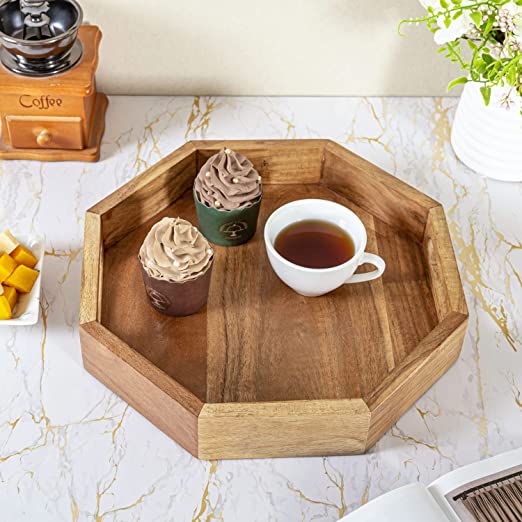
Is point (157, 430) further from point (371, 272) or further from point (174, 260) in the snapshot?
point (371, 272)

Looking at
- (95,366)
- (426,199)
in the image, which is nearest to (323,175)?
(426,199)

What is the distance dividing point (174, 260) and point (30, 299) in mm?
252

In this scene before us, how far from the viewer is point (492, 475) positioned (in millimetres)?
1167

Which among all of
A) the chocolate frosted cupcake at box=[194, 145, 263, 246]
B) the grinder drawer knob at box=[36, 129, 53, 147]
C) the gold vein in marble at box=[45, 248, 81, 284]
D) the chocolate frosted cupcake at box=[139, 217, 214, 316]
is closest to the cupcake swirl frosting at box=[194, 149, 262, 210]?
the chocolate frosted cupcake at box=[194, 145, 263, 246]

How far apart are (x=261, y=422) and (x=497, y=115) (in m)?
0.71

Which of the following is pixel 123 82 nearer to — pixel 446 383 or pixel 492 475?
pixel 446 383

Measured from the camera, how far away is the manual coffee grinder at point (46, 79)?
57.4 inches

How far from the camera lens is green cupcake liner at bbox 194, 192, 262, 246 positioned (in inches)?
54.6

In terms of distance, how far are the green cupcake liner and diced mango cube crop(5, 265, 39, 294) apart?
0.93 feet

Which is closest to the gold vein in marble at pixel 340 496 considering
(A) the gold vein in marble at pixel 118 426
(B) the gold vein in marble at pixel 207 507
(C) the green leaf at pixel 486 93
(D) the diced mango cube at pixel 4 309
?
(B) the gold vein in marble at pixel 207 507

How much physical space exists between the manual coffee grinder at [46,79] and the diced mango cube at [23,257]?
0.88 feet

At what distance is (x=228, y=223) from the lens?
141 cm

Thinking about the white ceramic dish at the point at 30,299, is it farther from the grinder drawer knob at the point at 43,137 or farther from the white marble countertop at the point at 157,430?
the grinder drawer knob at the point at 43,137

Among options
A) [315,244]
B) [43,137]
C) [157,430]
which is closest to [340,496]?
[157,430]
